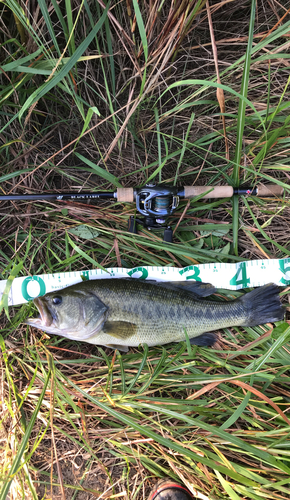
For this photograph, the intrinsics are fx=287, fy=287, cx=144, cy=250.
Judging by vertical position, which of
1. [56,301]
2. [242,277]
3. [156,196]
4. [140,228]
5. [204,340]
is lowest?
[204,340]

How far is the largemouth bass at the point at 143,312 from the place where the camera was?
2.58 metres

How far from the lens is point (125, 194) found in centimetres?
279

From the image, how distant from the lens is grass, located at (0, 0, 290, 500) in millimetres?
2588

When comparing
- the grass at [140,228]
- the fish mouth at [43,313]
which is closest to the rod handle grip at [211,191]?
the grass at [140,228]

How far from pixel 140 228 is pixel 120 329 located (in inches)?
42.2

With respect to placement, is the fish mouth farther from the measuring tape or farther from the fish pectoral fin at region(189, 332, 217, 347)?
the fish pectoral fin at region(189, 332, 217, 347)

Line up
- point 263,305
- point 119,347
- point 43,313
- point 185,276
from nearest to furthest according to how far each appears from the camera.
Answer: point 43,313 → point 119,347 → point 263,305 → point 185,276

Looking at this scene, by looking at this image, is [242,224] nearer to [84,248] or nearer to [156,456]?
[84,248]

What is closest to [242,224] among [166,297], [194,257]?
[194,257]

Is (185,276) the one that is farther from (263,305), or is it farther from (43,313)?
(43,313)

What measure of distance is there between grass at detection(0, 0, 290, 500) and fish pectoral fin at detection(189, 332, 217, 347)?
0.37 ft

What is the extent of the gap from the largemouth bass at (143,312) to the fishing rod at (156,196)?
1.93 ft

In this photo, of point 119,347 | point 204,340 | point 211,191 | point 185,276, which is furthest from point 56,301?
point 211,191

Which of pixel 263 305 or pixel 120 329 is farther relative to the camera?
pixel 263 305
